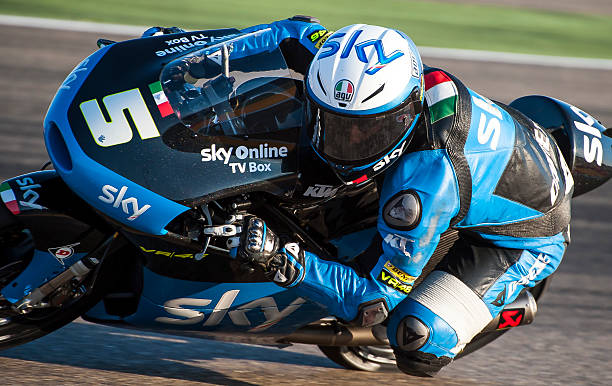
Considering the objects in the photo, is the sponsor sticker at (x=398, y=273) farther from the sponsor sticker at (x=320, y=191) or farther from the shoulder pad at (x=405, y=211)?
the sponsor sticker at (x=320, y=191)

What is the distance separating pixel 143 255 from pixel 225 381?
33.6 inches

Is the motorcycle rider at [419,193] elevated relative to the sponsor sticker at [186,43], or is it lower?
lower

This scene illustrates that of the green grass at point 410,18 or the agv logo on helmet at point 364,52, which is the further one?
the green grass at point 410,18

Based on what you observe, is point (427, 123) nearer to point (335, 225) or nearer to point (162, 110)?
point (335, 225)

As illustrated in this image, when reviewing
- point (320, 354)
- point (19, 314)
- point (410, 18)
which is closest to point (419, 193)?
point (320, 354)

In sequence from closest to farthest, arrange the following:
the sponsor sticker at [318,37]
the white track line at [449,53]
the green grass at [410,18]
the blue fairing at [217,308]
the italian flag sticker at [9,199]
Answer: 1. the italian flag sticker at [9,199]
2. the blue fairing at [217,308]
3. the sponsor sticker at [318,37]
4. the white track line at [449,53]
5. the green grass at [410,18]

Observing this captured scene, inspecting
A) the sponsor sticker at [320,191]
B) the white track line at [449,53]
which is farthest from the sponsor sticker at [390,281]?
the white track line at [449,53]

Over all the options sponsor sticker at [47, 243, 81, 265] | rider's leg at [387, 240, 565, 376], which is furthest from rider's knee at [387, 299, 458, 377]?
sponsor sticker at [47, 243, 81, 265]

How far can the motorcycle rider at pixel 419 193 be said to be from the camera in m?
2.94

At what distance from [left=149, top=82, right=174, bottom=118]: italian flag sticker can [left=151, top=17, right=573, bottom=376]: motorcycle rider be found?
1.70 feet

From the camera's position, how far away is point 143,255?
3188 mm

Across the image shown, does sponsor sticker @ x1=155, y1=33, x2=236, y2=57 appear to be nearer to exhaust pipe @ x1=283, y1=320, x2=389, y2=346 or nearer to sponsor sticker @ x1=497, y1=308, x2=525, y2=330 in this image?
exhaust pipe @ x1=283, y1=320, x2=389, y2=346

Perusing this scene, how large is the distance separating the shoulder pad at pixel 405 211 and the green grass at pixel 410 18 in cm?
682

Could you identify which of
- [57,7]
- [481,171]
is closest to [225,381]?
[481,171]
